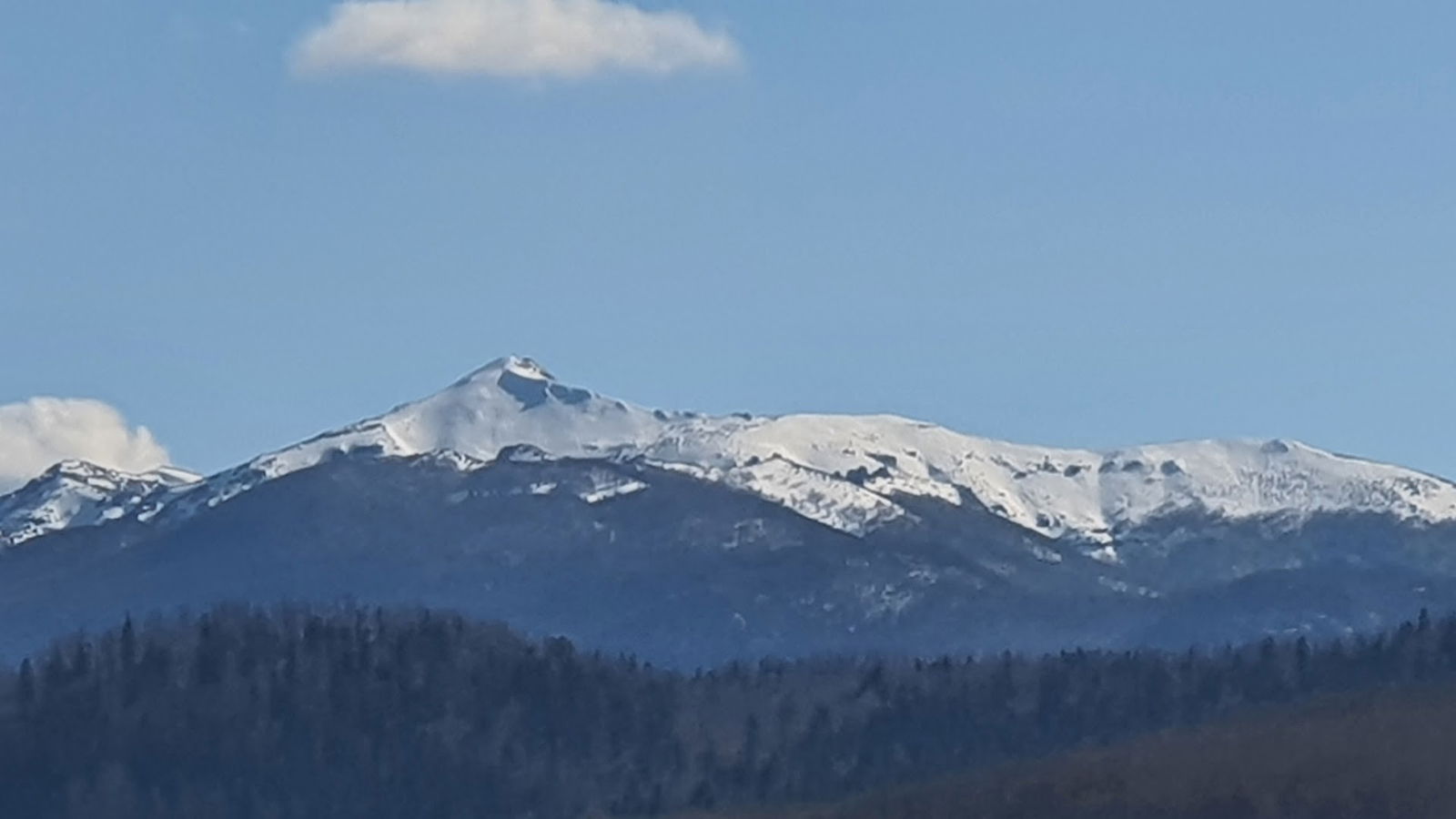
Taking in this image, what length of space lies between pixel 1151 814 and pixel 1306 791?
8483mm

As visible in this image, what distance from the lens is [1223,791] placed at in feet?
650

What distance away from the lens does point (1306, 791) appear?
635 ft

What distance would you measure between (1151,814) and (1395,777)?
12.8m

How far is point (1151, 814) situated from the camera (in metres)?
197

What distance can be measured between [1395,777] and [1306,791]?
450cm

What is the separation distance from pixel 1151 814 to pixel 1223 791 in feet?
13.7

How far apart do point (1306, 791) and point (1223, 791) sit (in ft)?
19.7

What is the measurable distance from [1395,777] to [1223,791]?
9688 millimetres
